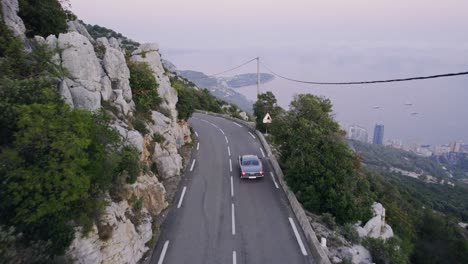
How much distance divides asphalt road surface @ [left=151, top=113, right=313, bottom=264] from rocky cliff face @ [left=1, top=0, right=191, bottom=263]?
1.31 metres

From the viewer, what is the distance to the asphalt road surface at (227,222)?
13148mm

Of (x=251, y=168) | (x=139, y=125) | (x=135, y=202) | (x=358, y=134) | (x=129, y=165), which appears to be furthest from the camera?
(x=358, y=134)

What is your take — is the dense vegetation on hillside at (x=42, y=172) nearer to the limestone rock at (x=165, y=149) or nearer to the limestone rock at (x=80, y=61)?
the limestone rock at (x=80, y=61)

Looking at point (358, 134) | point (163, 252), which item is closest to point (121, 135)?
point (163, 252)

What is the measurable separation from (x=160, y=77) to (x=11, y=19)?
1162cm

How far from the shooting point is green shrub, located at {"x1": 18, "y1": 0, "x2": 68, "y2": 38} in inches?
654

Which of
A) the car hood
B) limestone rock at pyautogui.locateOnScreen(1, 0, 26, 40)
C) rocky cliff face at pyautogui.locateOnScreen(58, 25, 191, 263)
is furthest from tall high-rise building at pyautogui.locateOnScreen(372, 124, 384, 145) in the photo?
limestone rock at pyautogui.locateOnScreen(1, 0, 26, 40)

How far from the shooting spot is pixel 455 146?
111062mm

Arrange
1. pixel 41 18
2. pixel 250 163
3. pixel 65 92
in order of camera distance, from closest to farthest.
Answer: pixel 65 92 < pixel 41 18 < pixel 250 163

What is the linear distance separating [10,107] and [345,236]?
15.6m

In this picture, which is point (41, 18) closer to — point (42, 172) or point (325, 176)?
point (42, 172)

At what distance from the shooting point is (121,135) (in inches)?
522

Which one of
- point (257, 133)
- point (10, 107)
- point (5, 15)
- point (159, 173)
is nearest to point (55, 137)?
point (10, 107)

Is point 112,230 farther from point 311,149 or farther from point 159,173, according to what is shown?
point 311,149
